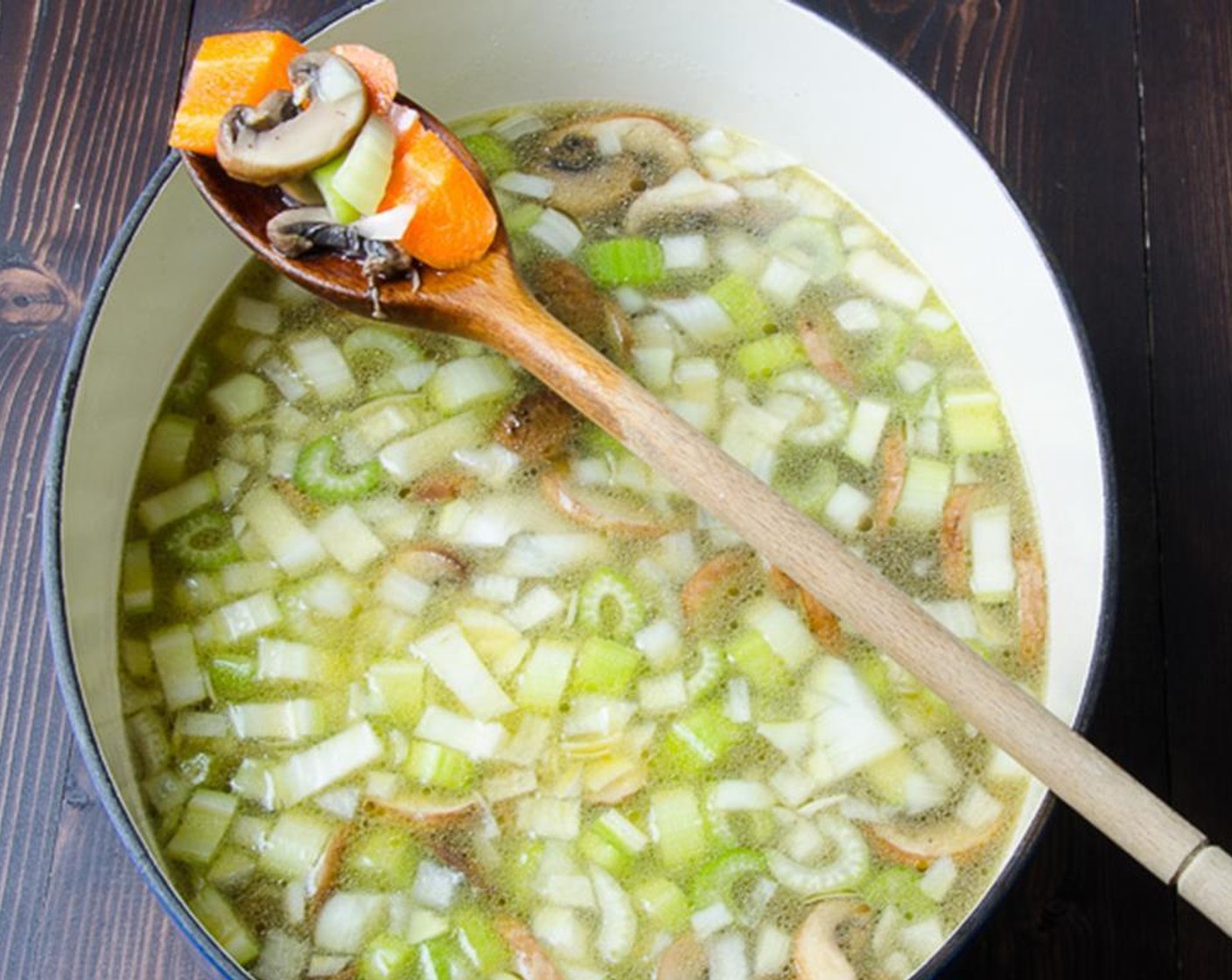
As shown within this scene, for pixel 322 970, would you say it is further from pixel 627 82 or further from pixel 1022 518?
pixel 627 82

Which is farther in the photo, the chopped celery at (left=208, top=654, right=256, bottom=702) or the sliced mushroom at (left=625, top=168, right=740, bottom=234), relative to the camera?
the sliced mushroom at (left=625, top=168, right=740, bottom=234)

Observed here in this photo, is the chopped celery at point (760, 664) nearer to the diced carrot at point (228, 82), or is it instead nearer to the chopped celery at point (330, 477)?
the chopped celery at point (330, 477)

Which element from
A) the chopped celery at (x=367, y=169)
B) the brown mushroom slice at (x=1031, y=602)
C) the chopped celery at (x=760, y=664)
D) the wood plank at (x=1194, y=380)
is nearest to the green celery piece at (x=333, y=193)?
the chopped celery at (x=367, y=169)

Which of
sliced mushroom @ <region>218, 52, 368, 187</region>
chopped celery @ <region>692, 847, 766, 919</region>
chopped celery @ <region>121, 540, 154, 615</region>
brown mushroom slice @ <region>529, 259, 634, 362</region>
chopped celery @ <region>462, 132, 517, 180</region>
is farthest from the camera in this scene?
chopped celery @ <region>462, 132, 517, 180</region>

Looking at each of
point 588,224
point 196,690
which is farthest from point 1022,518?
point 196,690

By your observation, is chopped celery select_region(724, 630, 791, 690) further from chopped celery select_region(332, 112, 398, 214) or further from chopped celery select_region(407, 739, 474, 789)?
chopped celery select_region(332, 112, 398, 214)

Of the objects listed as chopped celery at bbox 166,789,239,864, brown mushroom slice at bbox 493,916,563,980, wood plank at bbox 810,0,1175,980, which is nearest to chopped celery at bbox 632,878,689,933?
brown mushroom slice at bbox 493,916,563,980
